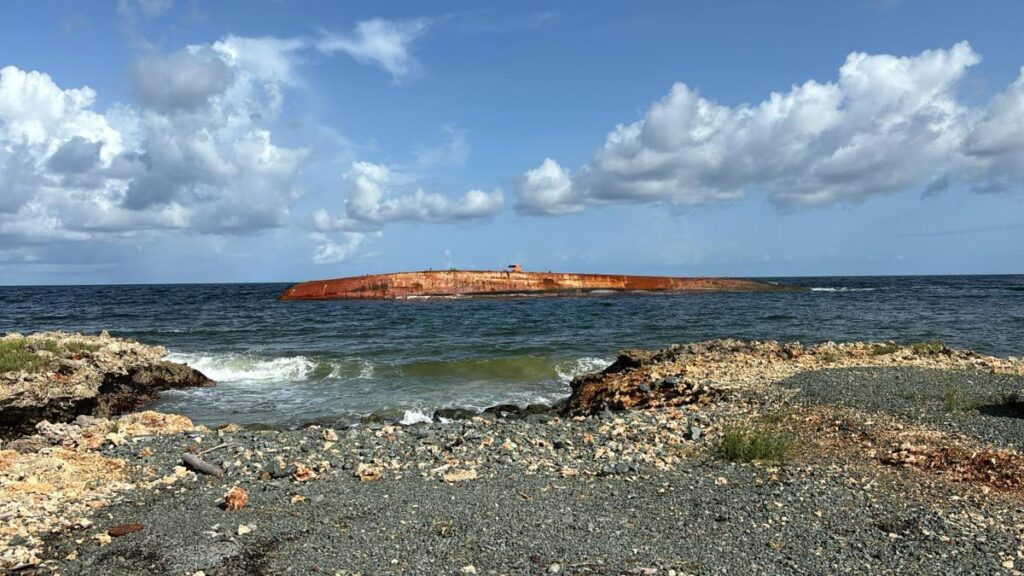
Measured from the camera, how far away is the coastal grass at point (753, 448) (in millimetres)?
7742

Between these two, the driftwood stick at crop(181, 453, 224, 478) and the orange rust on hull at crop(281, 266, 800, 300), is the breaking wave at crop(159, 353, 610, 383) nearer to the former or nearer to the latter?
the driftwood stick at crop(181, 453, 224, 478)

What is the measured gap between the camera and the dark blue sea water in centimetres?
1633

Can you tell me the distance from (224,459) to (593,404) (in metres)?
7.31

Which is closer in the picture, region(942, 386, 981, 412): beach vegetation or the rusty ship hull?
region(942, 386, 981, 412): beach vegetation

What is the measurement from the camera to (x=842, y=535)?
18.2 ft

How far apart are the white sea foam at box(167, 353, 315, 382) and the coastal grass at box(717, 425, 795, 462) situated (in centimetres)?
1469

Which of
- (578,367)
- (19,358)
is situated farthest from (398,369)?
(19,358)

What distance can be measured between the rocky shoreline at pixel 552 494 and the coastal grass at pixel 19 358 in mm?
5075

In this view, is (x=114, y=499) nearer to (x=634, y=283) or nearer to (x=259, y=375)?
(x=259, y=375)

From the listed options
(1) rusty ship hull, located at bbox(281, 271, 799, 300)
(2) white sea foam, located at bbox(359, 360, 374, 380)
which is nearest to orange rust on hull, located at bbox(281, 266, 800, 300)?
(1) rusty ship hull, located at bbox(281, 271, 799, 300)

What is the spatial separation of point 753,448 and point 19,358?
53.9 feet

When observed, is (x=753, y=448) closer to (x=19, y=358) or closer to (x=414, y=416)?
(x=414, y=416)

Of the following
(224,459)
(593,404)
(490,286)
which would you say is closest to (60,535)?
(224,459)

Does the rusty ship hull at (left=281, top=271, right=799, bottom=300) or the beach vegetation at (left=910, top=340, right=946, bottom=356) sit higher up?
the rusty ship hull at (left=281, top=271, right=799, bottom=300)
